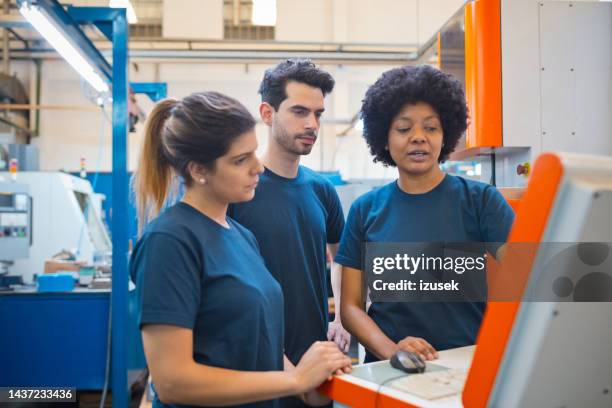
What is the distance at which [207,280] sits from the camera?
1.02 meters

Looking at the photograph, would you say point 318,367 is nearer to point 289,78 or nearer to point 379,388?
point 379,388

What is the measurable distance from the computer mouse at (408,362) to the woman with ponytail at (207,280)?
0.10 meters

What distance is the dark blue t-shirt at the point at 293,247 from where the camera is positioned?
1.59 m

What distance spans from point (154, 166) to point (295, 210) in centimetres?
53

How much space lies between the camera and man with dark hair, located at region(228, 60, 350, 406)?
160 cm

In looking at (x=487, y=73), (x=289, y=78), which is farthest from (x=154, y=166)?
(x=487, y=73)

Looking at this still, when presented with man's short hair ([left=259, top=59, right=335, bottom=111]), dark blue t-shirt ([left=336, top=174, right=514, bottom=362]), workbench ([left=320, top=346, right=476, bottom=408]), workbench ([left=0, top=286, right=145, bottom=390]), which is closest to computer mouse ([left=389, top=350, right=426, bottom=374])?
workbench ([left=320, top=346, right=476, bottom=408])

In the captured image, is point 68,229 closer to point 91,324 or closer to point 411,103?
point 91,324

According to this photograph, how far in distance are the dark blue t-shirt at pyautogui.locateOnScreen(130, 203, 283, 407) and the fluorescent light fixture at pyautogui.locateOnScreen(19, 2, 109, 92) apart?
6.98 ft

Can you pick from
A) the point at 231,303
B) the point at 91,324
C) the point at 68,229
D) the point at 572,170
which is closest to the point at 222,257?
the point at 231,303

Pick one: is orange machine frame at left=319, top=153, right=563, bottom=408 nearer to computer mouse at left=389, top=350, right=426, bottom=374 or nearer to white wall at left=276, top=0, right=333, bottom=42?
computer mouse at left=389, top=350, right=426, bottom=374

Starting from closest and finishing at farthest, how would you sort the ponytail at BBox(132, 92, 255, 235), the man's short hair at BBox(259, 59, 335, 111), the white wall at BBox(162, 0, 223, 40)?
1. the ponytail at BBox(132, 92, 255, 235)
2. the man's short hair at BBox(259, 59, 335, 111)
3. the white wall at BBox(162, 0, 223, 40)

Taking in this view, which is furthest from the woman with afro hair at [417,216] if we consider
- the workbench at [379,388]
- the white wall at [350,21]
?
the white wall at [350,21]

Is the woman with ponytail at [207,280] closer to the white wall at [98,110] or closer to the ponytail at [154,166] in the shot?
the ponytail at [154,166]
